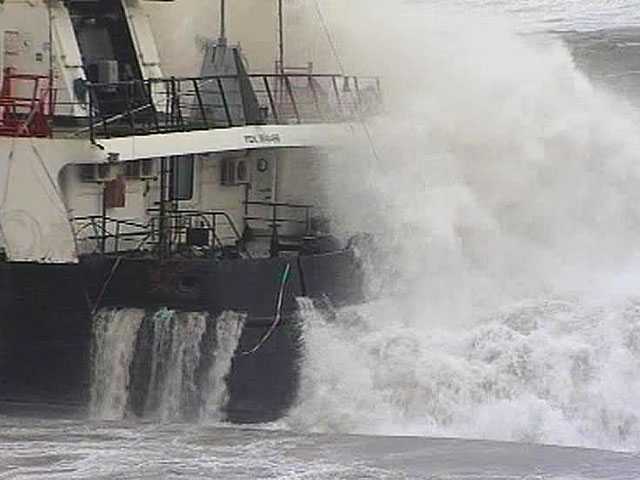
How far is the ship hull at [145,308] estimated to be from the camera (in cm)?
1953

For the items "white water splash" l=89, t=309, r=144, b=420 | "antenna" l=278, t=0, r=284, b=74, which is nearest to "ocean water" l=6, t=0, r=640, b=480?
"white water splash" l=89, t=309, r=144, b=420

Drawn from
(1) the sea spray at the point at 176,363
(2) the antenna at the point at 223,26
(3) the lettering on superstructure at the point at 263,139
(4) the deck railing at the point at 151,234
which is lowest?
(1) the sea spray at the point at 176,363

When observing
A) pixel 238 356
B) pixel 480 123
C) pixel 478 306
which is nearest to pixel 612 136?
pixel 480 123

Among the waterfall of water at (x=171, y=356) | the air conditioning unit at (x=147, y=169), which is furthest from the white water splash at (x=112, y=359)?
the air conditioning unit at (x=147, y=169)

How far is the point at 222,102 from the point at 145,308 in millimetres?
3079

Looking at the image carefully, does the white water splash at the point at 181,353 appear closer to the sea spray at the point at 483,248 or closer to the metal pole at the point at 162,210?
the metal pole at the point at 162,210

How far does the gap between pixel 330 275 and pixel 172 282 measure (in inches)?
76.5

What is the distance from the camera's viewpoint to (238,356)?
64.3 ft

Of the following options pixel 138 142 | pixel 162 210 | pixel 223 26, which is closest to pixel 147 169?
pixel 162 210

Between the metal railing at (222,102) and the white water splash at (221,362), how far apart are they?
233 centimetres

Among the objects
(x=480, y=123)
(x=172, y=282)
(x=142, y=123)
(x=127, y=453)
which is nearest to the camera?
(x=127, y=453)

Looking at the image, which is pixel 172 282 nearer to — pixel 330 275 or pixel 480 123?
pixel 330 275

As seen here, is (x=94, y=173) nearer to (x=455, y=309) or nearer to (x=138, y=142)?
A: (x=138, y=142)

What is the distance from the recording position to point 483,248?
22906 millimetres
